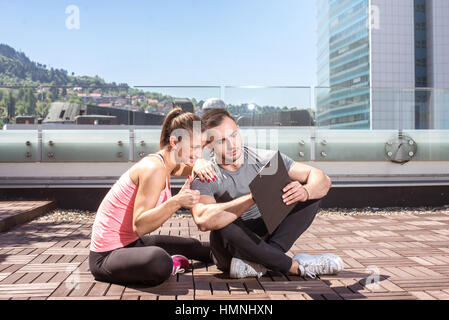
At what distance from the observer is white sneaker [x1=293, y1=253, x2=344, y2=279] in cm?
282

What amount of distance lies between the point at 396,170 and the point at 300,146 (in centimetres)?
154

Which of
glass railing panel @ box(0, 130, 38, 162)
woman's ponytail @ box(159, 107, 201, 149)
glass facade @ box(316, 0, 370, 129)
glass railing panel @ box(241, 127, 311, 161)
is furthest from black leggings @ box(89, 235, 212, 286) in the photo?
glass facade @ box(316, 0, 370, 129)

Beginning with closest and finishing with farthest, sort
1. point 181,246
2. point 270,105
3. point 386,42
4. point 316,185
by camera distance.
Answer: point 316,185 → point 181,246 → point 270,105 → point 386,42

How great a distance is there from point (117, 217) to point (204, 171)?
2.01 ft

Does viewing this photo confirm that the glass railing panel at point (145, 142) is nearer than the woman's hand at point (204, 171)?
No

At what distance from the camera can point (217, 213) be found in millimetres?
2502

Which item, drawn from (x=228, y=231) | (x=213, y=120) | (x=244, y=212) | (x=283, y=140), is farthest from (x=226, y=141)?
(x=283, y=140)

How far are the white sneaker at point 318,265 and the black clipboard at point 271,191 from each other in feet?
1.76

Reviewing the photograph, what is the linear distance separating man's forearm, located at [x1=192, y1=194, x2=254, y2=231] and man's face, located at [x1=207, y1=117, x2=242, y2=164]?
1.08 feet

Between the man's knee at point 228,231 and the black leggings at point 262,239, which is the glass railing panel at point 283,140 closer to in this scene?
the black leggings at point 262,239

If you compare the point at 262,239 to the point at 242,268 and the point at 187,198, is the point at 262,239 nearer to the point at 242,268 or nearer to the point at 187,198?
the point at 242,268

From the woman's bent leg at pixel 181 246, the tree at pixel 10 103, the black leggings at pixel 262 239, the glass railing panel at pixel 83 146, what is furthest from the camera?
the tree at pixel 10 103

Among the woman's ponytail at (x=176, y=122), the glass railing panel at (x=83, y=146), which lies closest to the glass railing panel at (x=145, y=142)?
the glass railing panel at (x=83, y=146)

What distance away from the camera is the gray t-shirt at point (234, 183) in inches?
104
